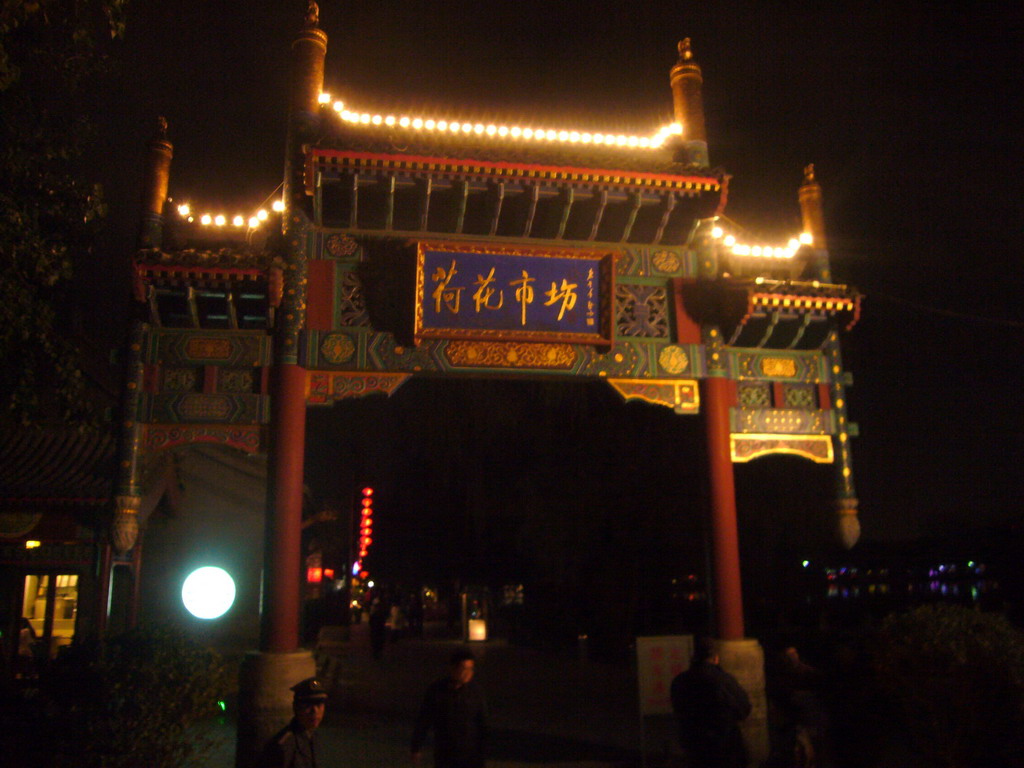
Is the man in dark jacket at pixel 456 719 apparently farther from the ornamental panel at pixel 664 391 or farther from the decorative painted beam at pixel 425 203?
the decorative painted beam at pixel 425 203

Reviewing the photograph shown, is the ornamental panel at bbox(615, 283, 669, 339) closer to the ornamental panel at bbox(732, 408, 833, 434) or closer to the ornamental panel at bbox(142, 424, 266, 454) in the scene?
the ornamental panel at bbox(732, 408, 833, 434)

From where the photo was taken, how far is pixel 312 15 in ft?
41.4

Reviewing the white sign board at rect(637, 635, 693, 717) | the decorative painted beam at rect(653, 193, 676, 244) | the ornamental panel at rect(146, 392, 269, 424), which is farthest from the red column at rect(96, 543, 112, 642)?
the decorative painted beam at rect(653, 193, 676, 244)

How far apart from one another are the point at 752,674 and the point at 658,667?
1.95 meters

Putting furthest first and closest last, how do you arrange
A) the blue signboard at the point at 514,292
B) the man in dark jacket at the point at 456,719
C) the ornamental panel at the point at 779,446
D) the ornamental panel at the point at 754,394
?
1. the ornamental panel at the point at 754,394
2. the ornamental panel at the point at 779,446
3. the blue signboard at the point at 514,292
4. the man in dark jacket at the point at 456,719

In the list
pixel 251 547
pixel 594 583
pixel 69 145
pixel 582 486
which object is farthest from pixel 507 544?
pixel 69 145

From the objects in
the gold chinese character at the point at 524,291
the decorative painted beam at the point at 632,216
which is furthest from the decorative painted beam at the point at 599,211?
the gold chinese character at the point at 524,291

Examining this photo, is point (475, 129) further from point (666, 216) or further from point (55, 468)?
point (55, 468)

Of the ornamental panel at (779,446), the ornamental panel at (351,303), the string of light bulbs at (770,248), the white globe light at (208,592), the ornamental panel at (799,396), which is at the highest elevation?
the string of light bulbs at (770,248)

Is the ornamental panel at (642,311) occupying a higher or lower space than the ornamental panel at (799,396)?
higher

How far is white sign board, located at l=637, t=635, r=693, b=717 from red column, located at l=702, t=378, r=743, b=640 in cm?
155

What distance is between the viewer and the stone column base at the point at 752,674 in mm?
11219

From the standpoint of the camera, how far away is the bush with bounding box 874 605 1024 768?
8516 millimetres

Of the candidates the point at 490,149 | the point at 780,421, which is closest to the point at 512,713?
the point at 780,421
